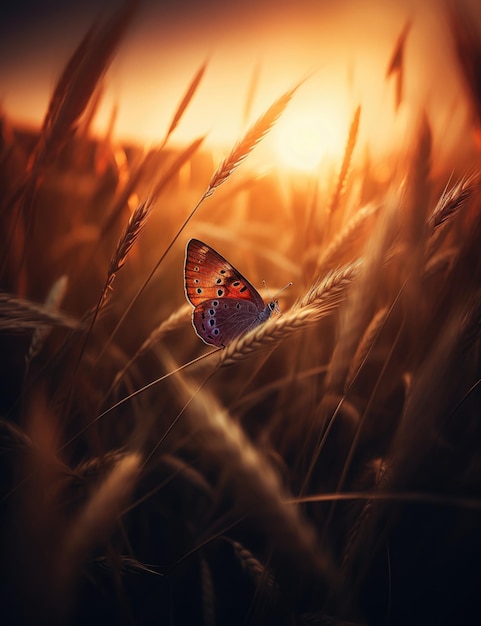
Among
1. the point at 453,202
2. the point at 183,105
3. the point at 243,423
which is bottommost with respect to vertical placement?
the point at 243,423

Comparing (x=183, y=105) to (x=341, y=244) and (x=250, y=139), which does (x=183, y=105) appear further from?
(x=341, y=244)

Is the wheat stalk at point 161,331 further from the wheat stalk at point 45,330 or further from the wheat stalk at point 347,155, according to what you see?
the wheat stalk at point 347,155

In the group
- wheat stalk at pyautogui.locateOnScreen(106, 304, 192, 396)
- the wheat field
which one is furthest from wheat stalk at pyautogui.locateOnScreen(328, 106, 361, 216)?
wheat stalk at pyautogui.locateOnScreen(106, 304, 192, 396)

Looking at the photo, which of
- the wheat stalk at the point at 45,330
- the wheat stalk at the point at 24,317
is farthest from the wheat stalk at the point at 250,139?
the wheat stalk at the point at 45,330

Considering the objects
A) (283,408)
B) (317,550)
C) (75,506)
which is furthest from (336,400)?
(75,506)

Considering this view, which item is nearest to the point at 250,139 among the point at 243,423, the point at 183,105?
the point at 183,105
